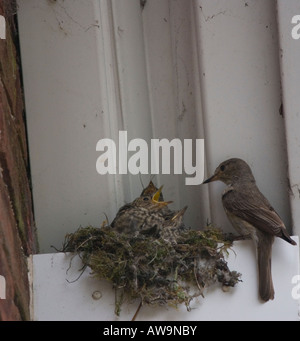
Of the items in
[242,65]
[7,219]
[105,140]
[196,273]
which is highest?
[242,65]

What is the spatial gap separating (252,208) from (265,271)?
62 cm

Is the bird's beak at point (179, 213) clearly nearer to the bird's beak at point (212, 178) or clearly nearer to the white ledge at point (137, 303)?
the bird's beak at point (212, 178)

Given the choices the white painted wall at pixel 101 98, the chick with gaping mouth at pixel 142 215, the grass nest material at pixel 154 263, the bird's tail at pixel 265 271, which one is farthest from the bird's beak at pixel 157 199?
the bird's tail at pixel 265 271

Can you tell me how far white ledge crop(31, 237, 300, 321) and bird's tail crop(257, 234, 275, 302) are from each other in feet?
0.13

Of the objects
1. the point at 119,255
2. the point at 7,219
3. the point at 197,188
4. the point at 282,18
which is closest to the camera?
the point at 7,219

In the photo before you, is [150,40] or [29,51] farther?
[150,40]

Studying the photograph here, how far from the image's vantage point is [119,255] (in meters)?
4.28

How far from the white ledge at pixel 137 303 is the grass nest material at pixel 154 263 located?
5cm

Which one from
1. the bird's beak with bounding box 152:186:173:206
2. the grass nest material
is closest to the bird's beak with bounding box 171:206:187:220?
the bird's beak with bounding box 152:186:173:206

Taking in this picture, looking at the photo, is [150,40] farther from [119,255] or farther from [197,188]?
[119,255]

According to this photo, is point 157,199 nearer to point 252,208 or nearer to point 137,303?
point 252,208

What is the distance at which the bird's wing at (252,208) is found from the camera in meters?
4.67

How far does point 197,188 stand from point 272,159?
20.3 inches

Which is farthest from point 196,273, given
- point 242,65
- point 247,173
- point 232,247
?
point 242,65
